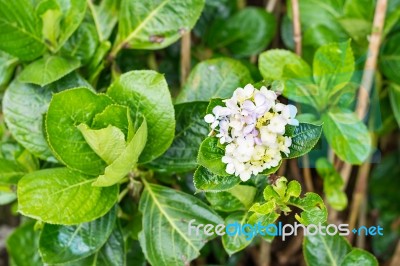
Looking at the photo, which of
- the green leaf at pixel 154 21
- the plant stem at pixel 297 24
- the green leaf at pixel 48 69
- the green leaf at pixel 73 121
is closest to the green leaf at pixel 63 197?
the green leaf at pixel 73 121

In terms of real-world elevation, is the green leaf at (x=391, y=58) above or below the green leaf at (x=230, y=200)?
above

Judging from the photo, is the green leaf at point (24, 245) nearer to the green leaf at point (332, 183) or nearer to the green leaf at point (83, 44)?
the green leaf at point (83, 44)

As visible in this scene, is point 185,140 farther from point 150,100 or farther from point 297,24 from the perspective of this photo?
point 297,24

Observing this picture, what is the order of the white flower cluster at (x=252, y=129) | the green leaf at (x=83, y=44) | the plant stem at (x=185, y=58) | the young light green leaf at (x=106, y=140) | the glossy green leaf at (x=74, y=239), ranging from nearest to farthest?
the white flower cluster at (x=252, y=129) < the young light green leaf at (x=106, y=140) < the glossy green leaf at (x=74, y=239) < the green leaf at (x=83, y=44) < the plant stem at (x=185, y=58)

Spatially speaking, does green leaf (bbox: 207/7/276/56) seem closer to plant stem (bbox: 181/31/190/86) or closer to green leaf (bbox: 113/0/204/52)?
plant stem (bbox: 181/31/190/86)

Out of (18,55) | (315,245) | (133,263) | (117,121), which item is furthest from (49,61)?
(315,245)
